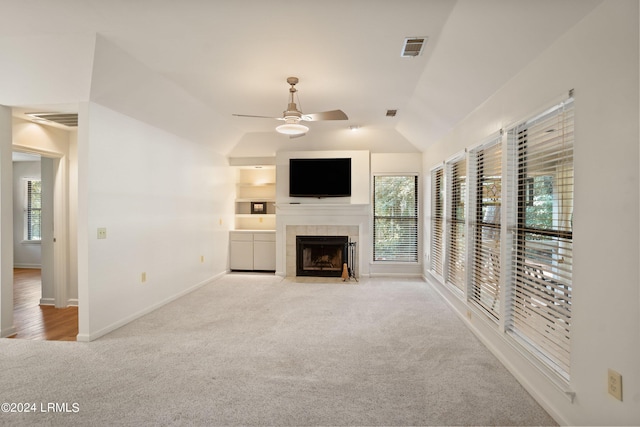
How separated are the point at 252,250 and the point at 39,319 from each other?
11.9ft

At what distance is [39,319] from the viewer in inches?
164

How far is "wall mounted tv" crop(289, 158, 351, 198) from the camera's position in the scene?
6469 mm

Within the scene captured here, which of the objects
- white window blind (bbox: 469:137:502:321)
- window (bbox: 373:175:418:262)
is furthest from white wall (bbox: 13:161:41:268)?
white window blind (bbox: 469:137:502:321)

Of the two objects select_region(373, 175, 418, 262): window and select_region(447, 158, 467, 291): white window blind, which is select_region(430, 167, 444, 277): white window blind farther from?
select_region(373, 175, 418, 262): window

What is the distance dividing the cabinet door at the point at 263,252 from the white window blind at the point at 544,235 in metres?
4.97

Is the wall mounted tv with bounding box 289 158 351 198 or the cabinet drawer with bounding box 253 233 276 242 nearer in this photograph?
the wall mounted tv with bounding box 289 158 351 198

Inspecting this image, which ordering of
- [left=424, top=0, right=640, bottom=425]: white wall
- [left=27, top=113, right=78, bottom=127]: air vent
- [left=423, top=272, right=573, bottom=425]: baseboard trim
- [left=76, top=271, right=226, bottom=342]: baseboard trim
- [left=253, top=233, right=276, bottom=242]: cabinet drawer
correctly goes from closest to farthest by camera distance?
[left=424, top=0, right=640, bottom=425]: white wall → [left=423, top=272, right=573, bottom=425]: baseboard trim → [left=76, top=271, right=226, bottom=342]: baseboard trim → [left=27, top=113, right=78, bottom=127]: air vent → [left=253, top=233, right=276, bottom=242]: cabinet drawer

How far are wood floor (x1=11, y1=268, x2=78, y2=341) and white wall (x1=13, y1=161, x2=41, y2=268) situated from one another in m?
2.64

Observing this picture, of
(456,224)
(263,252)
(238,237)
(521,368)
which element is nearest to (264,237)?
(263,252)

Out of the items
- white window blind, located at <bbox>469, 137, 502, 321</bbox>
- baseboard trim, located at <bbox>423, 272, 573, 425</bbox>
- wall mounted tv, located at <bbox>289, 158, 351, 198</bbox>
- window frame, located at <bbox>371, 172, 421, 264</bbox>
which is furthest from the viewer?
window frame, located at <bbox>371, 172, 421, 264</bbox>

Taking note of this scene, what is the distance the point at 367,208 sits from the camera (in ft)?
21.8

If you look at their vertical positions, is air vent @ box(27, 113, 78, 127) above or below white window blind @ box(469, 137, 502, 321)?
above

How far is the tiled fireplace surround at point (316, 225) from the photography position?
665 cm

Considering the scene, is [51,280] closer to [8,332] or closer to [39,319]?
[39,319]
